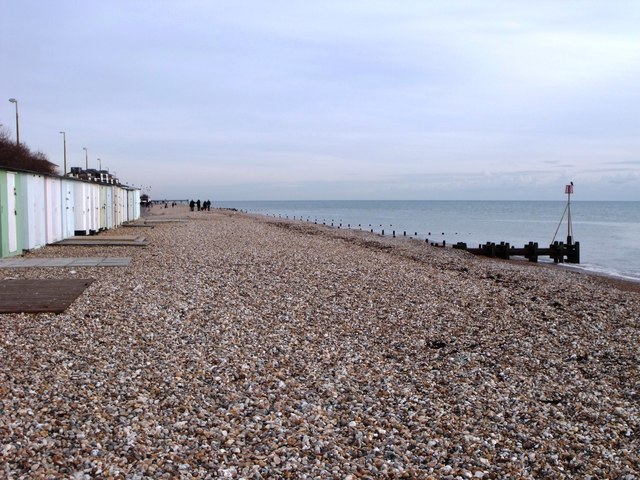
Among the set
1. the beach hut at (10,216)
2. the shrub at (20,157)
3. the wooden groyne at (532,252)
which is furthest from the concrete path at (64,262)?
the shrub at (20,157)

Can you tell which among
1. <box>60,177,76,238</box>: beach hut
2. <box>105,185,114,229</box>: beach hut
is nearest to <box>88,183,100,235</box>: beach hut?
<box>105,185,114,229</box>: beach hut

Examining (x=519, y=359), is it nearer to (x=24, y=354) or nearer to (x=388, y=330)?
(x=388, y=330)

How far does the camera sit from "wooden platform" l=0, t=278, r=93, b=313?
30.5 feet

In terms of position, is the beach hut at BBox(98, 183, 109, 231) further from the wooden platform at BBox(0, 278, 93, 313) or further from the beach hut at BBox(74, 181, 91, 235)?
the wooden platform at BBox(0, 278, 93, 313)

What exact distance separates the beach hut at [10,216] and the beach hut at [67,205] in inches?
194

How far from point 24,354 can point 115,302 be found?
10.3 ft

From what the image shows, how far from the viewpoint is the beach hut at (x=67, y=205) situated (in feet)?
73.9

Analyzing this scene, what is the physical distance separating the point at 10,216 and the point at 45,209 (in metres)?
3.60

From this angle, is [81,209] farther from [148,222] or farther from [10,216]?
[148,222]

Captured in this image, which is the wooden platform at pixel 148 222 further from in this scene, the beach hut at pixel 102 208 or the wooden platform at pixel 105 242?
the wooden platform at pixel 105 242

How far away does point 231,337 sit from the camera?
838 cm

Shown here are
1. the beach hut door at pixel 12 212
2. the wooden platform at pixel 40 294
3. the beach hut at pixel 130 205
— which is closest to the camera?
the wooden platform at pixel 40 294

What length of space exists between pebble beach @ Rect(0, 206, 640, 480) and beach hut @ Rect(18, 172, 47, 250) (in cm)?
697

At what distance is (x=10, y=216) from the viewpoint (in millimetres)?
16656
